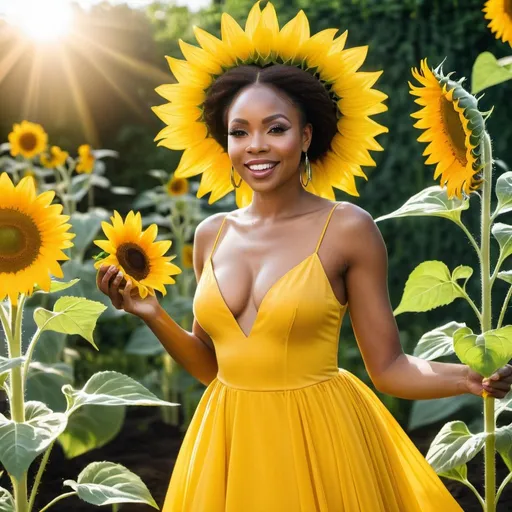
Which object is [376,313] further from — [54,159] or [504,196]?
[54,159]

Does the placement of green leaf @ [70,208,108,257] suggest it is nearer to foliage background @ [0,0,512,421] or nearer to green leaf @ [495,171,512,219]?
foliage background @ [0,0,512,421]

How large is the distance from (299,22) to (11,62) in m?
4.59

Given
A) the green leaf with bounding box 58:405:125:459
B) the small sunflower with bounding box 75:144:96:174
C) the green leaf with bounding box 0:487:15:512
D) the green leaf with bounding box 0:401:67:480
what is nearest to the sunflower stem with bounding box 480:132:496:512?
the green leaf with bounding box 0:401:67:480

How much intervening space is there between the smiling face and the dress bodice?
159 millimetres

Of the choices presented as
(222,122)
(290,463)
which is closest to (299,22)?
(222,122)

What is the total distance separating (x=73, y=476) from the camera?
369 centimetres

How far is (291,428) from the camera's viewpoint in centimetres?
187

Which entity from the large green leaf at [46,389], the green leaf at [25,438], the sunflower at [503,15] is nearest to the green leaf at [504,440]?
the sunflower at [503,15]

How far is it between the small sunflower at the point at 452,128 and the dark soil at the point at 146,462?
1.71 meters

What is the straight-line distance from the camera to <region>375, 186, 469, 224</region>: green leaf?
6.73ft

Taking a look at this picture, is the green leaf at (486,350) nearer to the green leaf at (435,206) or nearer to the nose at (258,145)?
the green leaf at (435,206)

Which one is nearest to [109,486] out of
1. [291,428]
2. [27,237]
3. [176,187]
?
[291,428]

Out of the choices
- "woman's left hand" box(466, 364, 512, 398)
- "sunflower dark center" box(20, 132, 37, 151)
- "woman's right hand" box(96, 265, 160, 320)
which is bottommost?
"woman's left hand" box(466, 364, 512, 398)

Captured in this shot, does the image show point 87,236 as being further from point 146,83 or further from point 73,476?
point 146,83
